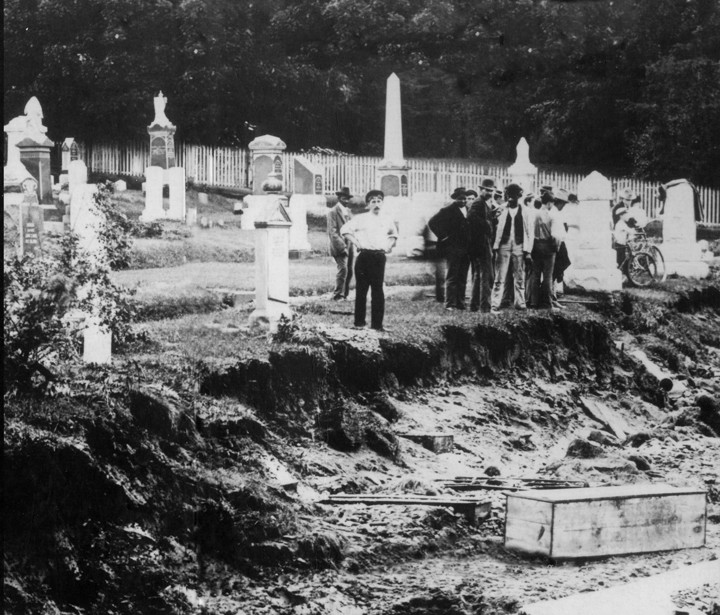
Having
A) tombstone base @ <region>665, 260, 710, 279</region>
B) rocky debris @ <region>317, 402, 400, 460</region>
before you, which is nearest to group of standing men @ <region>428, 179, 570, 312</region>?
tombstone base @ <region>665, 260, 710, 279</region>

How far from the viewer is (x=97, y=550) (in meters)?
5.24

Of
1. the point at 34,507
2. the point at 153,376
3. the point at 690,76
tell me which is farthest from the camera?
the point at 690,76

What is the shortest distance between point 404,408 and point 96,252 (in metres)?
1.94

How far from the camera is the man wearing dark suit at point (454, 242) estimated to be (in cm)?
805

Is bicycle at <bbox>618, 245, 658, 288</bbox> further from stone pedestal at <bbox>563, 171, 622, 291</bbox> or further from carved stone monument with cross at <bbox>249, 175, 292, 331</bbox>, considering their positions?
carved stone monument with cross at <bbox>249, 175, 292, 331</bbox>

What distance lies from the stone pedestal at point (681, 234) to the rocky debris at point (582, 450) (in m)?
2.00

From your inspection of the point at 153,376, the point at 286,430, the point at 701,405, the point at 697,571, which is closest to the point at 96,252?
the point at 153,376

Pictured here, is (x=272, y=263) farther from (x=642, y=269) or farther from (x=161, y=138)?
(x=642, y=269)

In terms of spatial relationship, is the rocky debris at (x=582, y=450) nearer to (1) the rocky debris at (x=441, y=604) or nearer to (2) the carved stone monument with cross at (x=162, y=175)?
(1) the rocky debris at (x=441, y=604)

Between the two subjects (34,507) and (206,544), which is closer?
(34,507)

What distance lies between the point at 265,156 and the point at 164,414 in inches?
80.4

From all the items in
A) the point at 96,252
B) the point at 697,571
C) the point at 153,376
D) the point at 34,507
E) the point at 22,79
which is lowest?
the point at 697,571

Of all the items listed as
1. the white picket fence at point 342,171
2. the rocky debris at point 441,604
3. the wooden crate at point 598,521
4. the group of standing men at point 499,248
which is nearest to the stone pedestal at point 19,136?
the white picket fence at point 342,171

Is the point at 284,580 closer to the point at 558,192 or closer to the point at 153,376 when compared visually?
the point at 153,376
